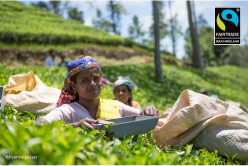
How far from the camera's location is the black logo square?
5.51 m

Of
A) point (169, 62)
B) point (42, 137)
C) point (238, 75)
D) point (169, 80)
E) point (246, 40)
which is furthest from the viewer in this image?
point (246, 40)

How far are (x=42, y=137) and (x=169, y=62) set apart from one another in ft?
52.2

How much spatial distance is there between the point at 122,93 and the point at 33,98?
1697 mm

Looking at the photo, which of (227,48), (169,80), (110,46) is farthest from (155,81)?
(227,48)

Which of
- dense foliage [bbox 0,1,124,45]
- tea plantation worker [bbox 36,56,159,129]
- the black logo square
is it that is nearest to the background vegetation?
dense foliage [bbox 0,1,124,45]

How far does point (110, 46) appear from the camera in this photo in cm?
1316

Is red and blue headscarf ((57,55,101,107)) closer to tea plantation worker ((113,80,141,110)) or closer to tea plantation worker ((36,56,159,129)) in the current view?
tea plantation worker ((36,56,159,129))

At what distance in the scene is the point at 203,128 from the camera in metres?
2.09

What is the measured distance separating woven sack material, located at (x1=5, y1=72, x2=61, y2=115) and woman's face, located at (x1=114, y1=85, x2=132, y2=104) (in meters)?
1.28

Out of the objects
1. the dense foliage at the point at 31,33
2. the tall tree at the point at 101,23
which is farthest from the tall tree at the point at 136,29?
the dense foliage at the point at 31,33

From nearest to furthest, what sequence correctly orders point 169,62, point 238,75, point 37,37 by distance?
point 37,37
point 169,62
point 238,75

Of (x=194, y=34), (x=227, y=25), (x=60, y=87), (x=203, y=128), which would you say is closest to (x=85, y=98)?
(x=203, y=128)

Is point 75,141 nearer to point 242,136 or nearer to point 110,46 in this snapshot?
point 242,136

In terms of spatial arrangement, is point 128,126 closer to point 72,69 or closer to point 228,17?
point 72,69
